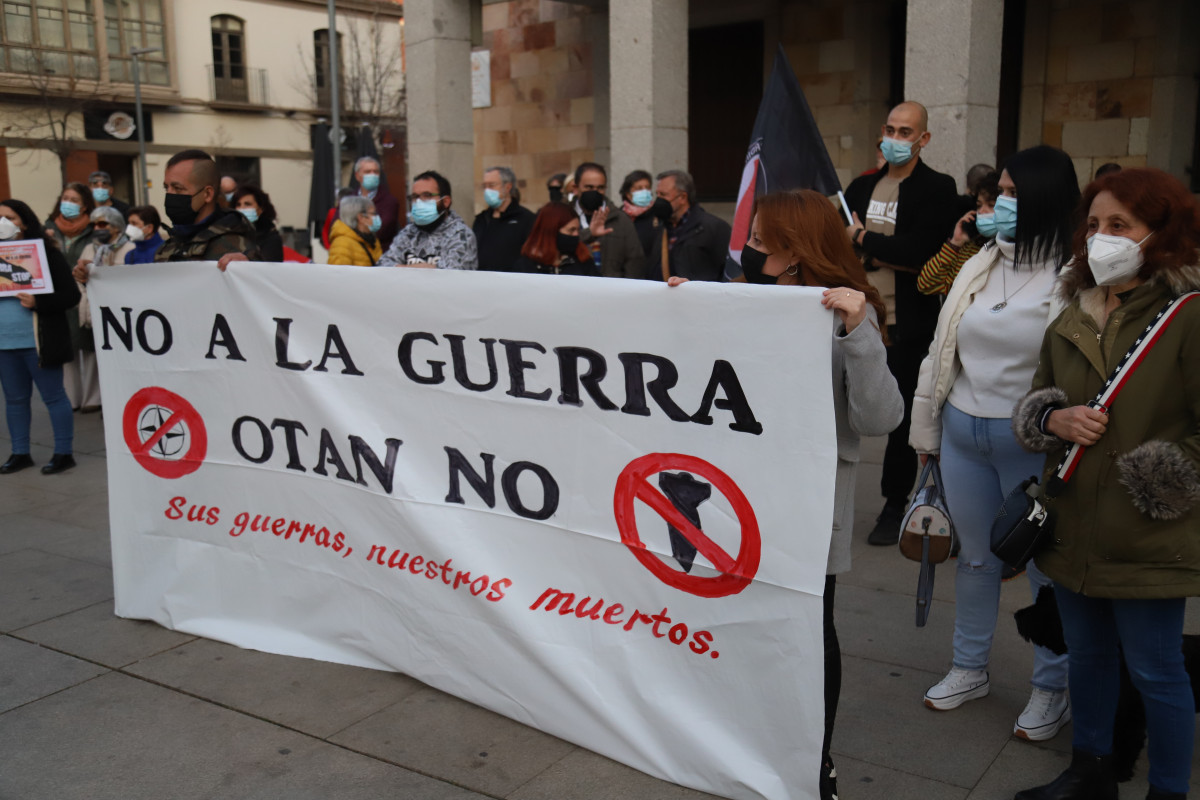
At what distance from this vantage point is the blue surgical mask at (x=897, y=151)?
5.37 meters

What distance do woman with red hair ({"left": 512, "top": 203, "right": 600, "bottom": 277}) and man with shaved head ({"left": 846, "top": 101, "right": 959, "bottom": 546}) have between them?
2.41m

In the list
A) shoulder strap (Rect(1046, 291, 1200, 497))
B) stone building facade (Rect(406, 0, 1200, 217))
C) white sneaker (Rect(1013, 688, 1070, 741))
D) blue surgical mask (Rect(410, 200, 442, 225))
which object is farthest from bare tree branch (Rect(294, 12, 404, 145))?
shoulder strap (Rect(1046, 291, 1200, 497))

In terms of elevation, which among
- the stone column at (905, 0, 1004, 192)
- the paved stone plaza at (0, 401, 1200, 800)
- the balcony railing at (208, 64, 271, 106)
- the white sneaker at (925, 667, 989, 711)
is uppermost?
the balcony railing at (208, 64, 271, 106)

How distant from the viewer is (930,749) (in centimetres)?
344

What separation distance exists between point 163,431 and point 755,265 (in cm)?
275

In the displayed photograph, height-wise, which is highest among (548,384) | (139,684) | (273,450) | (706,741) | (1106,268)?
(1106,268)

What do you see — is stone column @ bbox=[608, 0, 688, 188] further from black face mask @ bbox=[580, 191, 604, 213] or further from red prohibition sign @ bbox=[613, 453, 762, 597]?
red prohibition sign @ bbox=[613, 453, 762, 597]

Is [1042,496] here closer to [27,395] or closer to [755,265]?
[755,265]

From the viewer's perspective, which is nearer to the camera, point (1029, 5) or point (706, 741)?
point (706, 741)

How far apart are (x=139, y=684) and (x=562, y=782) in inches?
71.5

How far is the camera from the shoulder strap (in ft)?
8.83

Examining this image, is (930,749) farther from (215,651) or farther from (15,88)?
(15,88)

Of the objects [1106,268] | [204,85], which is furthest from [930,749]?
[204,85]

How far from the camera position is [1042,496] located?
2.97 metres
